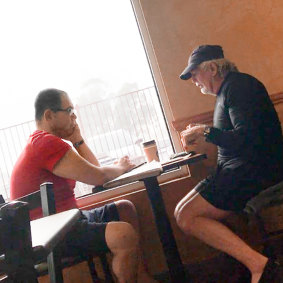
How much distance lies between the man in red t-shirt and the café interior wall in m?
0.90

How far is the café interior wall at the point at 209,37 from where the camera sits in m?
2.66

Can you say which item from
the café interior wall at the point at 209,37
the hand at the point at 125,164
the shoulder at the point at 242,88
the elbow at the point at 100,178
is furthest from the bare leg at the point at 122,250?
the café interior wall at the point at 209,37

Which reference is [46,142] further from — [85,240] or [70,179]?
[85,240]

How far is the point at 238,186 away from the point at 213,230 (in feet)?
0.89

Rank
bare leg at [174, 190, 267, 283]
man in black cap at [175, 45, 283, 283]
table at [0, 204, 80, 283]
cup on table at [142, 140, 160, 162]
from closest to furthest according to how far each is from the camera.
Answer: table at [0, 204, 80, 283], bare leg at [174, 190, 267, 283], man in black cap at [175, 45, 283, 283], cup on table at [142, 140, 160, 162]

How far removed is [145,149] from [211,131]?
2.50 ft

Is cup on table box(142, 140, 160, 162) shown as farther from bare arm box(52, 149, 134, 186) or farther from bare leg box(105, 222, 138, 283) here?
bare leg box(105, 222, 138, 283)

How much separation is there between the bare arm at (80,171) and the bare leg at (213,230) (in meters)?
0.46

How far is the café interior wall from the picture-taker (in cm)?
266

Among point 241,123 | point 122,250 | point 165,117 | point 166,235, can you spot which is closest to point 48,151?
point 122,250

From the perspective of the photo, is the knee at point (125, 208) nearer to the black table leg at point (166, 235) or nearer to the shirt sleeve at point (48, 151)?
the black table leg at point (166, 235)

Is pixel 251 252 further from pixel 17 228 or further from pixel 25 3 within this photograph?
pixel 25 3

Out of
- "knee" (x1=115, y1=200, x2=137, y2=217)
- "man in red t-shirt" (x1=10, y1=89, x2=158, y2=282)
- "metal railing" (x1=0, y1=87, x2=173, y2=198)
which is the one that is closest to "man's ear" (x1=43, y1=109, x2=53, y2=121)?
"man in red t-shirt" (x1=10, y1=89, x2=158, y2=282)

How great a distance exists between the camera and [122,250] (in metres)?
1.45
